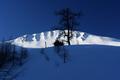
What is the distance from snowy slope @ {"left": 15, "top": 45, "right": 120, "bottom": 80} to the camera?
82.0 ft

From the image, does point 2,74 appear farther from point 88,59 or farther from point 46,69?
point 88,59

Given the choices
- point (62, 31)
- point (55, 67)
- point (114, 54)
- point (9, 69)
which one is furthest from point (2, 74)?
point (62, 31)

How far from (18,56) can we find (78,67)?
7463 millimetres

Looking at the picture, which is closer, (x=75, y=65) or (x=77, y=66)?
(x=77, y=66)

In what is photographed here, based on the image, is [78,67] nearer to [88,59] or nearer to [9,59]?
[88,59]

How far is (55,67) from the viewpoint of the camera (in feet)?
91.7

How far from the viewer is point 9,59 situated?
103 ft

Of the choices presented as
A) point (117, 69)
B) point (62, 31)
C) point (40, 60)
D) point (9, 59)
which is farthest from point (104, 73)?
point (62, 31)

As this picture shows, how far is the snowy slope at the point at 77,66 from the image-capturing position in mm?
25000

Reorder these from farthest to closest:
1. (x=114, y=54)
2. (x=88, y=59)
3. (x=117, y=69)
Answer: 1. (x=114, y=54)
2. (x=88, y=59)
3. (x=117, y=69)

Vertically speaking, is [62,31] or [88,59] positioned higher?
[62,31]

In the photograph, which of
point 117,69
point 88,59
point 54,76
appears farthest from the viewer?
point 88,59

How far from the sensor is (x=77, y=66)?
92.0 feet

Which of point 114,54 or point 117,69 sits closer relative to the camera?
point 117,69
